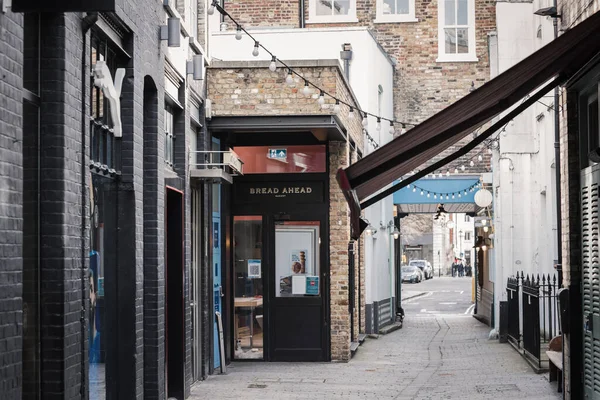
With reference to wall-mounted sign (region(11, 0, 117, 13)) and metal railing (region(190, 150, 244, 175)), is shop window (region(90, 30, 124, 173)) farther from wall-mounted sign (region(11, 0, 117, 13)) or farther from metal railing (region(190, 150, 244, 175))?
metal railing (region(190, 150, 244, 175))

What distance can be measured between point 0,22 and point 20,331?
6.11 ft

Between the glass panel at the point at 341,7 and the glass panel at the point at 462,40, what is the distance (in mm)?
2970

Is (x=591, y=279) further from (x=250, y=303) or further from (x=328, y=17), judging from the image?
(x=328, y=17)

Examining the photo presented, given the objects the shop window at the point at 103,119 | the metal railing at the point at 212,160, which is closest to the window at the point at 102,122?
the shop window at the point at 103,119

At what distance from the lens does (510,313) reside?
19703 millimetres

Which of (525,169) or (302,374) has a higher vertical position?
(525,169)

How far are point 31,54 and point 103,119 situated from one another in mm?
1950

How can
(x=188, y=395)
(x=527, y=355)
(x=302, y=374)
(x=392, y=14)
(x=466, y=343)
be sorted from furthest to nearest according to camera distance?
(x=392, y=14)
(x=466, y=343)
(x=527, y=355)
(x=302, y=374)
(x=188, y=395)

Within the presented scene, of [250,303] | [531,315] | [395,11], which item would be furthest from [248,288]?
[395,11]

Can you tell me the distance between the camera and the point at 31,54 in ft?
23.7

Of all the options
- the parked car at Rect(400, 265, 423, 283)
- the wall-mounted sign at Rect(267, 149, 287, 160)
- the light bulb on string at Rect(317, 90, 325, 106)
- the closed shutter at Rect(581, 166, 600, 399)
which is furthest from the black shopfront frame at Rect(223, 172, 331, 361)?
the parked car at Rect(400, 265, 423, 283)

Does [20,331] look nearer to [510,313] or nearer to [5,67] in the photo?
[5,67]

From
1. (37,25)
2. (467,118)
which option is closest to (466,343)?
(467,118)

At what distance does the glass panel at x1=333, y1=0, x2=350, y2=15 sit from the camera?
2775 cm
